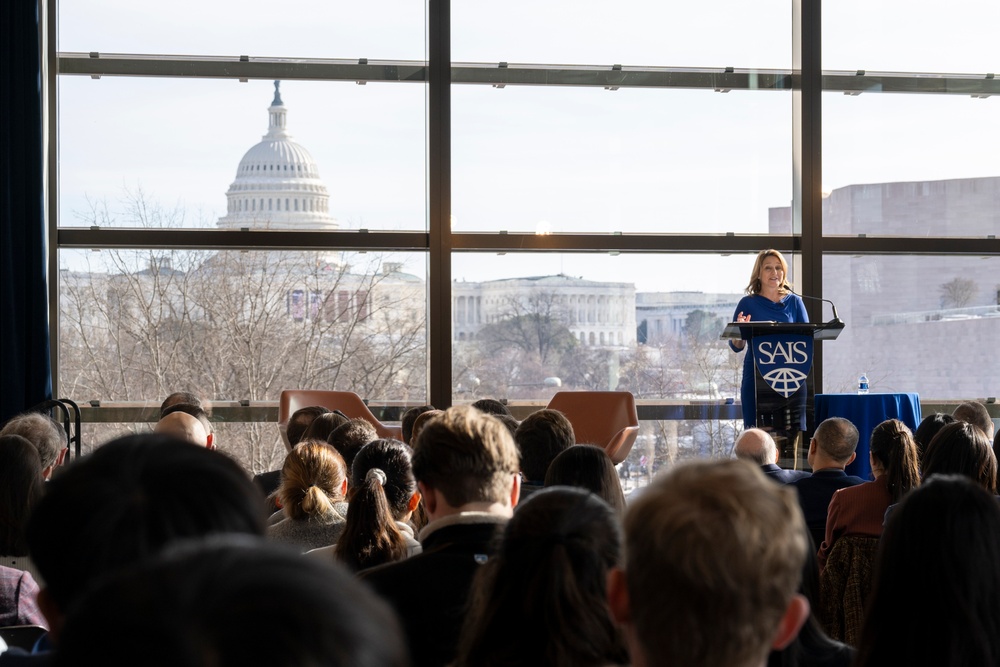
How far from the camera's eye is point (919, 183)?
7.96 m

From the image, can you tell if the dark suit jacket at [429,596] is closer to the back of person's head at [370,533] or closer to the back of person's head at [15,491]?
the back of person's head at [370,533]

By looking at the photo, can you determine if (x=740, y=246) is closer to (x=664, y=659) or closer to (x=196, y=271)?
(x=196, y=271)

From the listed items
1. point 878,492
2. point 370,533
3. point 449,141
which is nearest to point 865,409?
point 878,492

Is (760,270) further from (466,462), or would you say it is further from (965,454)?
(466,462)

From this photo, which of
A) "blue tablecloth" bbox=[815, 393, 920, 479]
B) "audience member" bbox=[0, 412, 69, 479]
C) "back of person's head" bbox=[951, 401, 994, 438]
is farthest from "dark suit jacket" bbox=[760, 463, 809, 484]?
"audience member" bbox=[0, 412, 69, 479]

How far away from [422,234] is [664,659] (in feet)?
22.3

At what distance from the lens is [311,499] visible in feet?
9.53

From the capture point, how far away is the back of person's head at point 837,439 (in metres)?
4.16

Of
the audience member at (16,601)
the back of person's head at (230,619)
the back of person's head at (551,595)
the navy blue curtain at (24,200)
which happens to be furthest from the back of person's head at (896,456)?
the navy blue curtain at (24,200)

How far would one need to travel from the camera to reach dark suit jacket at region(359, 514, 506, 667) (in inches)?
70.2

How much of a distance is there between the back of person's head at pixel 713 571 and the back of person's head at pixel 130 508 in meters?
0.38

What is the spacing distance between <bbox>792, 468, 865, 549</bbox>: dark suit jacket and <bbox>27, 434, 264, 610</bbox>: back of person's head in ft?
11.2

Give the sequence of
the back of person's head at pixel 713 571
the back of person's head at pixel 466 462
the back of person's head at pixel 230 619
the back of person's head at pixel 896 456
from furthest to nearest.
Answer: the back of person's head at pixel 896 456 → the back of person's head at pixel 466 462 → the back of person's head at pixel 713 571 → the back of person's head at pixel 230 619

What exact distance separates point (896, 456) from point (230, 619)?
11.6 feet
